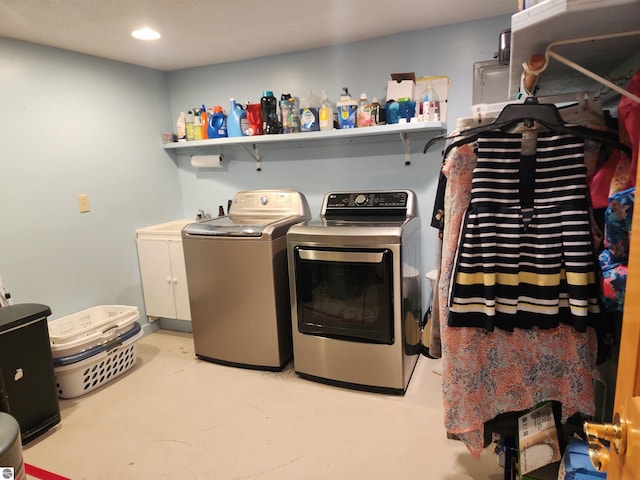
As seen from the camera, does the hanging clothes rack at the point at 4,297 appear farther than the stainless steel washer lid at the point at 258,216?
No

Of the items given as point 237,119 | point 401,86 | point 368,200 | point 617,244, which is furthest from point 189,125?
point 617,244

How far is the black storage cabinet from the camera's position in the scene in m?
1.95

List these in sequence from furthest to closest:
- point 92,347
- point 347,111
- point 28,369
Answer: point 347,111 → point 92,347 → point 28,369

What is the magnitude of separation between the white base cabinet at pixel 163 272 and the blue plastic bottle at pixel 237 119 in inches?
34.7

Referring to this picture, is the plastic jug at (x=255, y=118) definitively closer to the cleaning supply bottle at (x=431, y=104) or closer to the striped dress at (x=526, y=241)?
the cleaning supply bottle at (x=431, y=104)

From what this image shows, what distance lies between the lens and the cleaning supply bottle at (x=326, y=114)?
9.11 ft

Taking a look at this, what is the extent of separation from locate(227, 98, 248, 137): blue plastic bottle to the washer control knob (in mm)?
1005

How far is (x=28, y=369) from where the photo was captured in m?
2.03

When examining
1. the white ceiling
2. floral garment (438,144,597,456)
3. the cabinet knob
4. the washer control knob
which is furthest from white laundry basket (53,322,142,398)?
the cabinet knob

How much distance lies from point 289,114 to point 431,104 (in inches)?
38.5

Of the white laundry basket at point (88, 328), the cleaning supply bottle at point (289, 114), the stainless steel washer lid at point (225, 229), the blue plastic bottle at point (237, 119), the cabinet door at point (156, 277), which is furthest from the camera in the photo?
the cabinet door at point (156, 277)

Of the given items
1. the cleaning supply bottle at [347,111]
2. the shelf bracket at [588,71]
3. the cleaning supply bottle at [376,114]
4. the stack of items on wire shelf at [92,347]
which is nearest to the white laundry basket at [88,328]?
the stack of items on wire shelf at [92,347]

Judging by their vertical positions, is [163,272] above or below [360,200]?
below

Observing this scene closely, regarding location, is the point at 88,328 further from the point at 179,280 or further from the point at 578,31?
the point at 578,31
